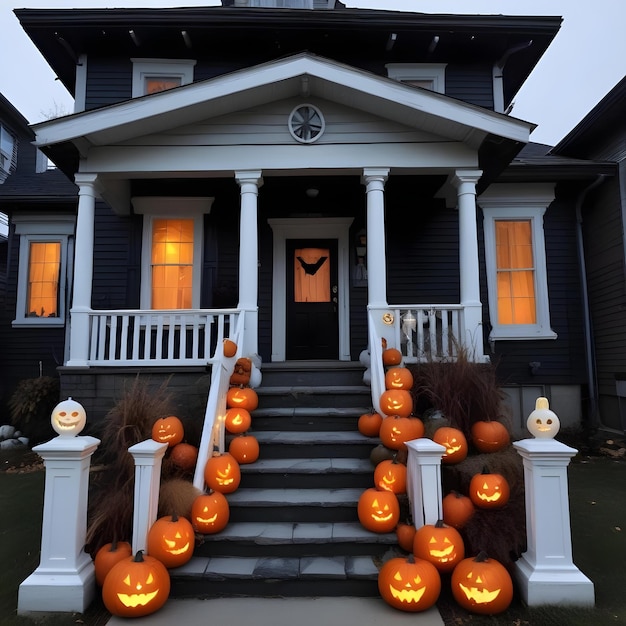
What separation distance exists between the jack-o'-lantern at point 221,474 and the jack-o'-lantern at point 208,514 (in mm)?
250

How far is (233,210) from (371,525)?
213 inches

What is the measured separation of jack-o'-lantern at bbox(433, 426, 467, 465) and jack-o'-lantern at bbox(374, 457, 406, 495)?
37cm

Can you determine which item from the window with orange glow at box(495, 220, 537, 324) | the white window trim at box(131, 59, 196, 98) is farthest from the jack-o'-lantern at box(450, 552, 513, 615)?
the white window trim at box(131, 59, 196, 98)

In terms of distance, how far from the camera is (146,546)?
2.81 meters

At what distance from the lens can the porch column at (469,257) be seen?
5277 mm

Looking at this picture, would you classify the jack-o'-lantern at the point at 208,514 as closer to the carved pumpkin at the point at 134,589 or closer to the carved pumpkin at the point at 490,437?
the carved pumpkin at the point at 134,589

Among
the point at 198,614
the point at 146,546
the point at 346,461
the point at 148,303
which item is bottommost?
the point at 198,614

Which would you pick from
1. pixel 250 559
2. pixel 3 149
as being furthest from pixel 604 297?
pixel 3 149

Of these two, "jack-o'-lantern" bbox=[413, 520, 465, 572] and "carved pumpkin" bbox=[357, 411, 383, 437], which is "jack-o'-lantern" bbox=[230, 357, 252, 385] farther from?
"jack-o'-lantern" bbox=[413, 520, 465, 572]

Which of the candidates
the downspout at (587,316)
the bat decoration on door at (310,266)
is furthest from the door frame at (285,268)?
the downspout at (587,316)

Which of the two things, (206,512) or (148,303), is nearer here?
(206,512)

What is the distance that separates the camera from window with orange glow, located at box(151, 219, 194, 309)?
710 centimetres

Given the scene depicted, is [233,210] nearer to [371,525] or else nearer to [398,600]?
[371,525]

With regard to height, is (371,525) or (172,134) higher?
(172,134)
